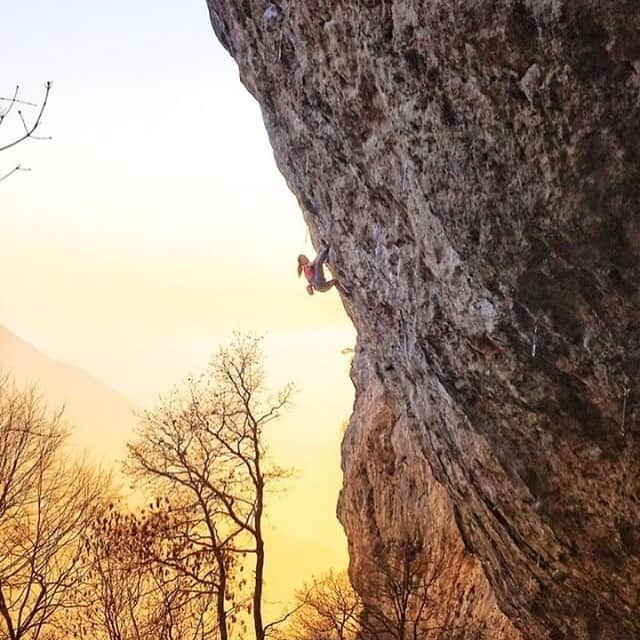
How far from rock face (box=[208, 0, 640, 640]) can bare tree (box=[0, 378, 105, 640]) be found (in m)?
8.21

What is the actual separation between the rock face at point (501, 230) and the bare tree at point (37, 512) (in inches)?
323

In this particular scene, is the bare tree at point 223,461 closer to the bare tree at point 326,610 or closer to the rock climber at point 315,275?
the bare tree at point 326,610

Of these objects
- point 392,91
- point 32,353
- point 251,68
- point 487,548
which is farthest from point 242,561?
point 32,353

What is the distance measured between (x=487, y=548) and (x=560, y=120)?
589 cm

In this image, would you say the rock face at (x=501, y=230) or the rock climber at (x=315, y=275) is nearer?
the rock face at (x=501, y=230)

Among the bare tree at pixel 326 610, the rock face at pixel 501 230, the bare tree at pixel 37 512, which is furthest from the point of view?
the bare tree at pixel 326 610

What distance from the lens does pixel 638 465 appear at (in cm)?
597

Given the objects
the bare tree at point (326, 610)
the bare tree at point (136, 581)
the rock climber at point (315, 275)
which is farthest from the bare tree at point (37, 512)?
the rock climber at point (315, 275)

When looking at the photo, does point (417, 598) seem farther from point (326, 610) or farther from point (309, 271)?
point (309, 271)

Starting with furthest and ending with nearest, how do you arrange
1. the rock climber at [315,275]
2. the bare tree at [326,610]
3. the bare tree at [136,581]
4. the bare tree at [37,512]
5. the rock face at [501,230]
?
the bare tree at [326,610], the bare tree at [37,512], the bare tree at [136,581], the rock climber at [315,275], the rock face at [501,230]

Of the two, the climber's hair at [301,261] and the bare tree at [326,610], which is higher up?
the climber's hair at [301,261]

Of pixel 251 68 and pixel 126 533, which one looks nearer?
pixel 251 68

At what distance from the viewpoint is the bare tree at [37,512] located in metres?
12.8

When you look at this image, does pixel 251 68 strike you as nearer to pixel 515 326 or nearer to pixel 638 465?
pixel 515 326
